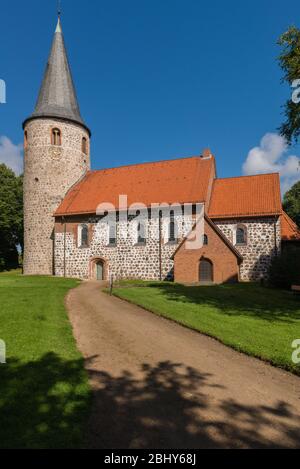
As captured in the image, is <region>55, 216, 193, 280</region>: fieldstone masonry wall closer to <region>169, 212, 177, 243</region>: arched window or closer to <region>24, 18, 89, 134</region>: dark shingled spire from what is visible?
<region>169, 212, 177, 243</region>: arched window

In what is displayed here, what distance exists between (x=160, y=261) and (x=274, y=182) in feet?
38.2

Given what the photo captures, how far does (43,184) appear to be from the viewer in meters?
29.6

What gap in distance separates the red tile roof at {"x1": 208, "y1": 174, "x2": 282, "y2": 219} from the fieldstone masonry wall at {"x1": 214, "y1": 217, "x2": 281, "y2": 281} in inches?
31.1

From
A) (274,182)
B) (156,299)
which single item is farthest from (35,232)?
(274,182)

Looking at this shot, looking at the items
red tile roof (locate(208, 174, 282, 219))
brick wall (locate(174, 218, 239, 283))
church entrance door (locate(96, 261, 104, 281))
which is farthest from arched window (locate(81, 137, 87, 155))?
brick wall (locate(174, 218, 239, 283))

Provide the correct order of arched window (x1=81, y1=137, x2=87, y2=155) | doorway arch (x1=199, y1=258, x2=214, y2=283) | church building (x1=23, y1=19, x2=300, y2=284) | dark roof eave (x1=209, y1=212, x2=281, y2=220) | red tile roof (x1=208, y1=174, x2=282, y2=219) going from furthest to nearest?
arched window (x1=81, y1=137, x2=87, y2=155)
red tile roof (x1=208, y1=174, x2=282, y2=219)
church building (x1=23, y1=19, x2=300, y2=284)
dark roof eave (x1=209, y1=212, x2=281, y2=220)
doorway arch (x1=199, y1=258, x2=214, y2=283)

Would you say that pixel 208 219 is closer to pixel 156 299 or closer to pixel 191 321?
pixel 156 299

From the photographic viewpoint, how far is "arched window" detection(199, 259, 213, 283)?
75.3 feet

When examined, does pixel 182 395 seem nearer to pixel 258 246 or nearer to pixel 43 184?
pixel 258 246

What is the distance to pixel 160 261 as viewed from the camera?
2528 cm

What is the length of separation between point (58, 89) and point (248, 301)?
91.4ft

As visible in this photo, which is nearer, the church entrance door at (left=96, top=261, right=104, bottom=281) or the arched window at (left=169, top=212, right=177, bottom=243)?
the arched window at (left=169, top=212, right=177, bottom=243)

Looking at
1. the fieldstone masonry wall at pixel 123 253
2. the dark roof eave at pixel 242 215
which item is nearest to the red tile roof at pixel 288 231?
the dark roof eave at pixel 242 215

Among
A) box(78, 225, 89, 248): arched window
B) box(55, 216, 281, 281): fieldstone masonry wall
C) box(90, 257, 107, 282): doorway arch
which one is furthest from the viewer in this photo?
box(78, 225, 89, 248): arched window
